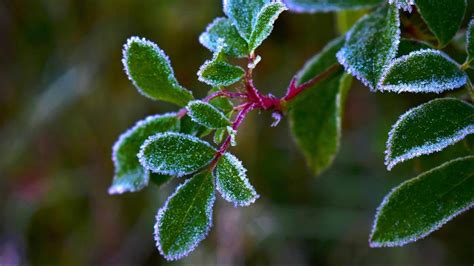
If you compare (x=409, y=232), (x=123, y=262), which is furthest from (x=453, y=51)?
(x=123, y=262)

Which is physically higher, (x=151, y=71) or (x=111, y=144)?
(x=151, y=71)

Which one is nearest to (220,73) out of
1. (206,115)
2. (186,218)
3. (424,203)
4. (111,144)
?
(206,115)

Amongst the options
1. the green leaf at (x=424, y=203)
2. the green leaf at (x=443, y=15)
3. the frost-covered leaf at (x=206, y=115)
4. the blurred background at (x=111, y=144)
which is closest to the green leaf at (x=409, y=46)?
the green leaf at (x=443, y=15)

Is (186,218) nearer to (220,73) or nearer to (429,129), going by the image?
(220,73)

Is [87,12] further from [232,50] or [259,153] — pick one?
[232,50]

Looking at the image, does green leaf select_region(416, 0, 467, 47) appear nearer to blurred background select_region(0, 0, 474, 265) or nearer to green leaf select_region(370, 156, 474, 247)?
green leaf select_region(370, 156, 474, 247)

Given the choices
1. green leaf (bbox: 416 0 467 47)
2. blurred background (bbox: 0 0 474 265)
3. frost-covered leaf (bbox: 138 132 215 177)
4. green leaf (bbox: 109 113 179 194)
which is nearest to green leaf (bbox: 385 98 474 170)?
green leaf (bbox: 416 0 467 47)
